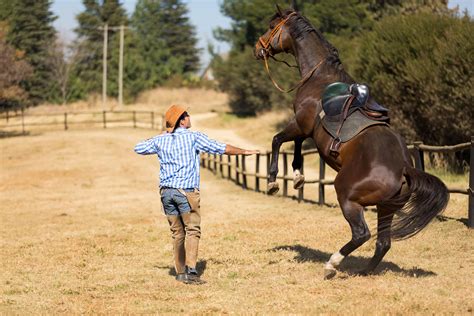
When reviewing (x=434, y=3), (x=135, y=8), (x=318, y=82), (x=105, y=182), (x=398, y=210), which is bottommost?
(x=105, y=182)

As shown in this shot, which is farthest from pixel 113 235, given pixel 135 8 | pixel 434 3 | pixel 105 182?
pixel 135 8

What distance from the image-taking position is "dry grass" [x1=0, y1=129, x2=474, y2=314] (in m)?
6.29

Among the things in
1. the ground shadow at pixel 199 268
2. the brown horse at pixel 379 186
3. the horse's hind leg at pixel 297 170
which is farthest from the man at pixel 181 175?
the brown horse at pixel 379 186

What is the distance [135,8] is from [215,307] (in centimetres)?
8374

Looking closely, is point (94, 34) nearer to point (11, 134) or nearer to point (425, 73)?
point (11, 134)

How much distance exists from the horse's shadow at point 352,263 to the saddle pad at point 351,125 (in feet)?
4.94

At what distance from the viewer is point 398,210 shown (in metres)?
6.96

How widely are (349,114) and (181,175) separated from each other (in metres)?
1.88

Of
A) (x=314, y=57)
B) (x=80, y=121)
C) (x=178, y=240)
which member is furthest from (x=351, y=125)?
(x=80, y=121)

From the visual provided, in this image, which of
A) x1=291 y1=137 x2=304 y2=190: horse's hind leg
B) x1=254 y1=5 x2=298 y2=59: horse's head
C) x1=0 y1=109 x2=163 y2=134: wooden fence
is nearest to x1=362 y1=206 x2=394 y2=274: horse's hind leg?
x1=291 y1=137 x2=304 y2=190: horse's hind leg

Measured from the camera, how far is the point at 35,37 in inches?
2564

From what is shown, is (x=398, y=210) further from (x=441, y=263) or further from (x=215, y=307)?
(x=215, y=307)

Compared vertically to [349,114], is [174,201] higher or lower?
lower

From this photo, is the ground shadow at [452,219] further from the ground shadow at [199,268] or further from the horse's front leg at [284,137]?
the ground shadow at [199,268]
